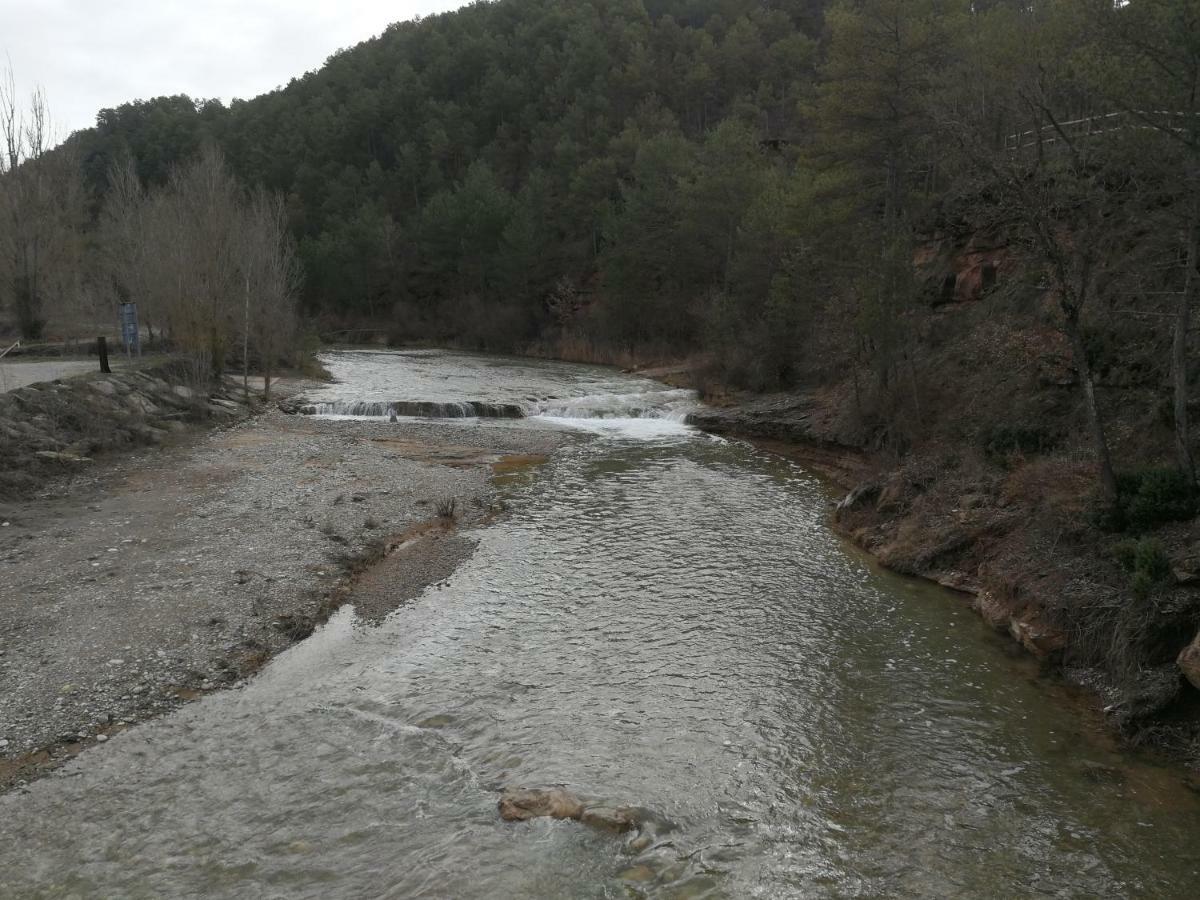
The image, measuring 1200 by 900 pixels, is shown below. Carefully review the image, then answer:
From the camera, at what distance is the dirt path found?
8.99 metres

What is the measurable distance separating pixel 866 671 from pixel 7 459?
17.5 m

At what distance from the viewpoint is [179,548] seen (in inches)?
527

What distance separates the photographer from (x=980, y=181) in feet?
46.1

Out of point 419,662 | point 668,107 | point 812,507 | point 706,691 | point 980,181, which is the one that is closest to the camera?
point 706,691

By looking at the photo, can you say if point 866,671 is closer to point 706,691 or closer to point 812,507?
point 706,691

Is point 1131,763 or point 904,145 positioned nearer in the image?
point 1131,763

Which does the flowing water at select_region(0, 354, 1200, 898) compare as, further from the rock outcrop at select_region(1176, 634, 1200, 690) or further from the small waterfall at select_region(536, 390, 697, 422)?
the small waterfall at select_region(536, 390, 697, 422)

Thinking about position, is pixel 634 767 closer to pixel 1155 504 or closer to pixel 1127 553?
pixel 1127 553

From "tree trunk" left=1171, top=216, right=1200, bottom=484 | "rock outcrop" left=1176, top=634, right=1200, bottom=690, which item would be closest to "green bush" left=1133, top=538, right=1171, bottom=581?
"rock outcrop" left=1176, top=634, right=1200, bottom=690

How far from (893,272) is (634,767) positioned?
619 inches

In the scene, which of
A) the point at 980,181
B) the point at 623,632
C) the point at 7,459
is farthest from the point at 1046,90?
the point at 7,459

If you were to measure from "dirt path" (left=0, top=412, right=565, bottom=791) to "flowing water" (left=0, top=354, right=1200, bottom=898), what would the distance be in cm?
62

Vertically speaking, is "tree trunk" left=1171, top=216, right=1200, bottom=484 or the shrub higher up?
"tree trunk" left=1171, top=216, right=1200, bottom=484

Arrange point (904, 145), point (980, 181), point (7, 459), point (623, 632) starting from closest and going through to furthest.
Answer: point (623, 632)
point (980, 181)
point (7, 459)
point (904, 145)
